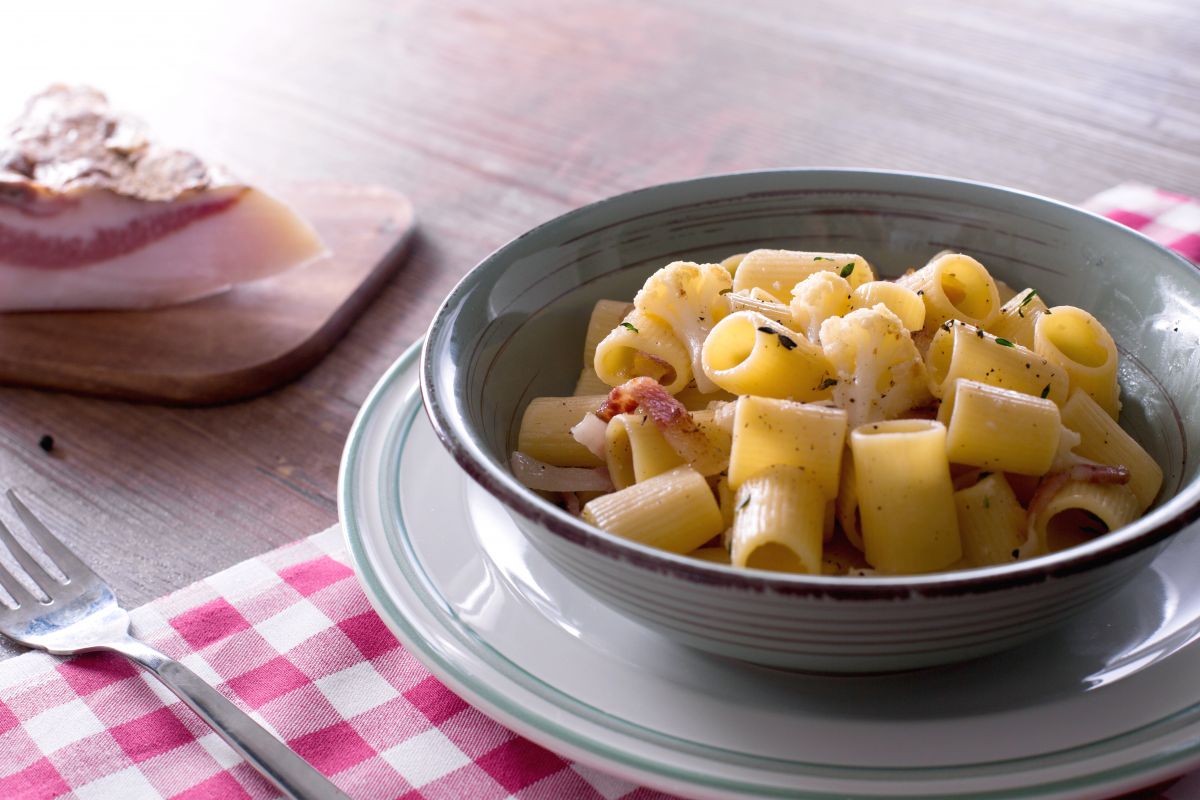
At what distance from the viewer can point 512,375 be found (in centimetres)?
156

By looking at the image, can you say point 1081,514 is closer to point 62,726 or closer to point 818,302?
point 818,302

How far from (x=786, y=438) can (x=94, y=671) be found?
33.7 inches

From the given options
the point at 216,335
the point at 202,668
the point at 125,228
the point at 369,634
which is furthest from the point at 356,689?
the point at 125,228

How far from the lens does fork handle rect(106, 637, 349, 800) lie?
1.14 m

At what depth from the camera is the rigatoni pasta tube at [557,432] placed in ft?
4.88

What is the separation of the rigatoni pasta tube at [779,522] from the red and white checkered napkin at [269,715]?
0.27m

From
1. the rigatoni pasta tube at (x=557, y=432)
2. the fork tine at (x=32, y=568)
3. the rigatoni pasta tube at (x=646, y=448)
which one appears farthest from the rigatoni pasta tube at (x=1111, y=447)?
the fork tine at (x=32, y=568)

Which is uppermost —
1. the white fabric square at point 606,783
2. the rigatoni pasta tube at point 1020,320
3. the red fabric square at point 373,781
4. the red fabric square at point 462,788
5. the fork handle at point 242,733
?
the rigatoni pasta tube at point 1020,320

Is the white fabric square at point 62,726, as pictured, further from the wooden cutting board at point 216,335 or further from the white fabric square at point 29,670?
the wooden cutting board at point 216,335

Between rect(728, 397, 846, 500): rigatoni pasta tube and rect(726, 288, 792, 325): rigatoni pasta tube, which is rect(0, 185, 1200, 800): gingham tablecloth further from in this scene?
rect(726, 288, 792, 325): rigatoni pasta tube

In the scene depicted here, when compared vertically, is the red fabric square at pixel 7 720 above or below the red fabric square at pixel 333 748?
below

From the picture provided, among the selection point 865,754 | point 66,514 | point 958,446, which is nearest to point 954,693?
point 865,754

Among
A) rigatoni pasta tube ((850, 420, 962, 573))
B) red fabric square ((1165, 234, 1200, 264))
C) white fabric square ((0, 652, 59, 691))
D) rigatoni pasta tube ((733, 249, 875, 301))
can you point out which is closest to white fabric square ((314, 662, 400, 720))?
white fabric square ((0, 652, 59, 691))

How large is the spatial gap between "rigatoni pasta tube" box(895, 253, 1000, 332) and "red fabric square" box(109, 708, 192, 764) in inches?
40.5
